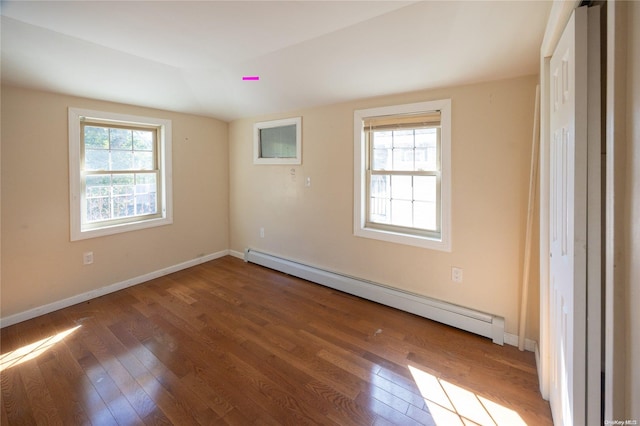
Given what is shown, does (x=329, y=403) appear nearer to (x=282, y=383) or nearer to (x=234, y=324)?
(x=282, y=383)

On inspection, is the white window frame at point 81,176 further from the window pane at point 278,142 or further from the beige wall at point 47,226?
the window pane at point 278,142

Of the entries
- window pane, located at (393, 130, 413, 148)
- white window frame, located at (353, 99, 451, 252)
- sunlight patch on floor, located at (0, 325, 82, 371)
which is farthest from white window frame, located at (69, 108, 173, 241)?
window pane, located at (393, 130, 413, 148)

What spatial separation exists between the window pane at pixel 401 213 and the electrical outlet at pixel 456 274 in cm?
58

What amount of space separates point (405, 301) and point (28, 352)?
3.12 meters

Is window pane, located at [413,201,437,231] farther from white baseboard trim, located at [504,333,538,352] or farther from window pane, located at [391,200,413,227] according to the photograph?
white baseboard trim, located at [504,333,538,352]

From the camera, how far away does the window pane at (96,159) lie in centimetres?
307

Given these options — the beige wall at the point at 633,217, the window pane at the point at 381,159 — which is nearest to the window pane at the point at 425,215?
the window pane at the point at 381,159

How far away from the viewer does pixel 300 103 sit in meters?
3.30

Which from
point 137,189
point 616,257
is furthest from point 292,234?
point 616,257

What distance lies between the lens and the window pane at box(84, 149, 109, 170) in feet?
10.1

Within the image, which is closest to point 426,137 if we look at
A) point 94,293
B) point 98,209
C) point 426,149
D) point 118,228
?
point 426,149

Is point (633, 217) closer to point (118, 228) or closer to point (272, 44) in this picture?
point (272, 44)

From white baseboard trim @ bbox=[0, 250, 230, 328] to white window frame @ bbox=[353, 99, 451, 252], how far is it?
2.48 meters

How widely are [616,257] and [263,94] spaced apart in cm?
327
